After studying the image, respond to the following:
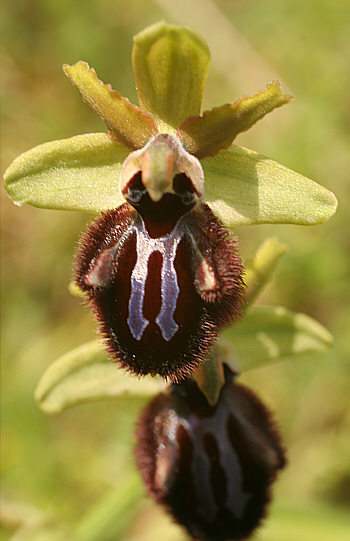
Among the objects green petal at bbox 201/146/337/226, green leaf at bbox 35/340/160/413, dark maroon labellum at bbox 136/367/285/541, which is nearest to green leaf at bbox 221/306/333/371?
dark maroon labellum at bbox 136/367/285/541

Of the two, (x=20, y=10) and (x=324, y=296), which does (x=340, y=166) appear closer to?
(x=324, y=296)

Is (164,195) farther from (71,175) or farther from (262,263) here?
(262,263)

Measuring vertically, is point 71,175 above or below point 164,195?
above

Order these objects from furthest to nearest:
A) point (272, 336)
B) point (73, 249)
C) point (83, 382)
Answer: point (73, 249) → point (272, 336) → point (83, 382)

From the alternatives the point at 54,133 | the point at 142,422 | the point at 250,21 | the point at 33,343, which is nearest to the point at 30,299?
the point at 33,343

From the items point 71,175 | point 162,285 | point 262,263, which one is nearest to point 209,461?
point 262,263

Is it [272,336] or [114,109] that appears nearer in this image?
[114,109]
